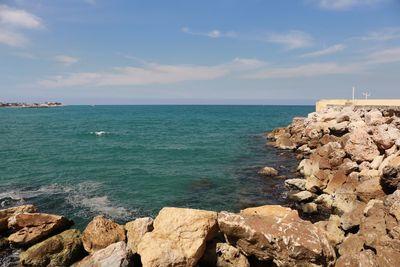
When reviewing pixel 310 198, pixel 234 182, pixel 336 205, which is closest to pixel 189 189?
pixel 234 182

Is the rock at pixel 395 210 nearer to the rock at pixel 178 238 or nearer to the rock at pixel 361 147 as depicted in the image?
the rock at pixel 178 238

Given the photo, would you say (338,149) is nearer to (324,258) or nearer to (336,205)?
(336,205)

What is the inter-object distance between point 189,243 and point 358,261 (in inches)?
229

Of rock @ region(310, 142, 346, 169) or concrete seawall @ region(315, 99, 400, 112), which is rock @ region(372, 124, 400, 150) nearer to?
rock @ region(310, 142, 346, 169)

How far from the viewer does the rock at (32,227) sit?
49.1ft

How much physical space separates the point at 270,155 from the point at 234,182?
13389 millimetres

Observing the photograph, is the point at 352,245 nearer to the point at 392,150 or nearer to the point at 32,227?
the point at 392,150

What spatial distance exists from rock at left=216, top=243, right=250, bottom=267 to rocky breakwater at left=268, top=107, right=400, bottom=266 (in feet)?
11.0

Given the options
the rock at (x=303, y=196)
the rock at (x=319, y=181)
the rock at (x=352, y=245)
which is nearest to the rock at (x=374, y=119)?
the rock at (x=319, y=181)

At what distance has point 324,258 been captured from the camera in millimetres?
11406

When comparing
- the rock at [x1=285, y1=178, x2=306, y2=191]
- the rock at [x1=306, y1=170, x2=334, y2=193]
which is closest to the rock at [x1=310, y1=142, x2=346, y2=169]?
the rock at [x1=306, y1=170, x2=334, y2=193]

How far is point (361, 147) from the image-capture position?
25.3m

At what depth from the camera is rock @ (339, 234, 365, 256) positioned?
1319 centimetres

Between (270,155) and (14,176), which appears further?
(270,155)
